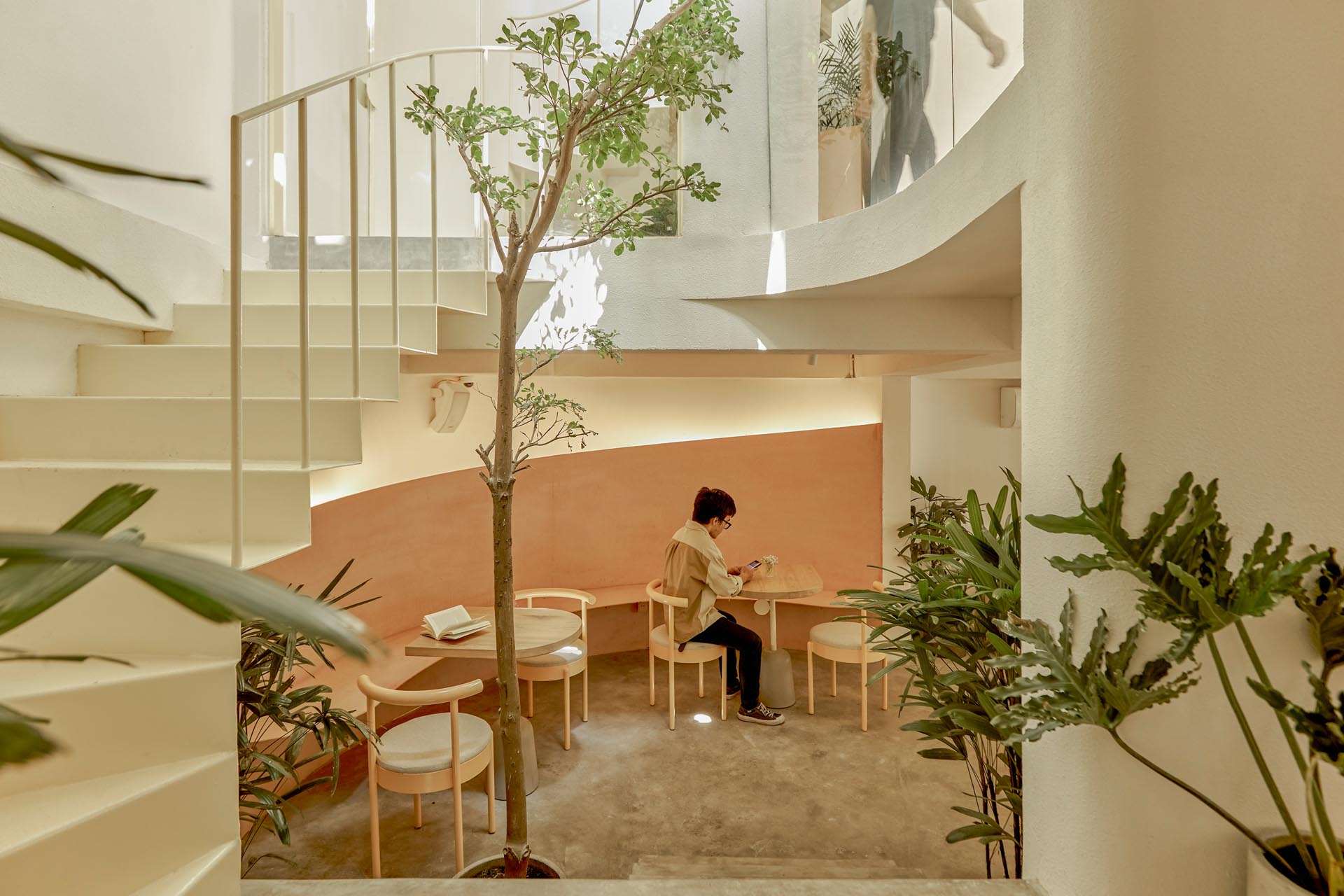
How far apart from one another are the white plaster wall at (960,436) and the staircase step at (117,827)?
488 centimetres

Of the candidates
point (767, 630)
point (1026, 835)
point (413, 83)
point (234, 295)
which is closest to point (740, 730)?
point (767, 630)

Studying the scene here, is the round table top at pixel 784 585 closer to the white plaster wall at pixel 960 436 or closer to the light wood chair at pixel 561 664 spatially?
the light wood chair at pixel 561 664

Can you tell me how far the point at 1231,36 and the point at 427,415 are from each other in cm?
397

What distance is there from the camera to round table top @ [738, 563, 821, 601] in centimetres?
384

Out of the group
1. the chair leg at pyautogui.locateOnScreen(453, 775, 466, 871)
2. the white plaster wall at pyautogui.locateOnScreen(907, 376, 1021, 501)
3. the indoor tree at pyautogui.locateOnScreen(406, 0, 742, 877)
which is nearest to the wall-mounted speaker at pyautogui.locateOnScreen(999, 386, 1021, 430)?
the white plaster wall at pyautogui.locateOnScreen(907, 376, 1021, 501)

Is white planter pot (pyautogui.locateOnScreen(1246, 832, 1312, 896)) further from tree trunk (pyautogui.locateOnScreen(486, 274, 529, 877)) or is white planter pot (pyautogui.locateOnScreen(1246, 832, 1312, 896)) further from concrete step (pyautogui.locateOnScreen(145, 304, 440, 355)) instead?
concrete step (pyautogui.locateOnScreen(145, 304, 440, 355))

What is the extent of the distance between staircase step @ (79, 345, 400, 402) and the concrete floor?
199cm

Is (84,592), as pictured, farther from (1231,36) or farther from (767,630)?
(767,630)

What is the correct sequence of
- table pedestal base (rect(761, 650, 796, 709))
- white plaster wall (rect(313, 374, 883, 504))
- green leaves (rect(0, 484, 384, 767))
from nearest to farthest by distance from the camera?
green leaves (rect(0, 484, 384, 767)) → table pedestal base (rect(761, 650, 796, 709)) → white plaster wall (rect(313, 374, 883, 504))

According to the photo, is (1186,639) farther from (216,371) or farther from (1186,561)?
(216,371)

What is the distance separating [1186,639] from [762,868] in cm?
216

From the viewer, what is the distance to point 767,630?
5.23m

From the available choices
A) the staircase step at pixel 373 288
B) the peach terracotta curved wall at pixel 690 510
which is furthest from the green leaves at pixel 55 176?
the peach terracotta curved wall at pixel 690 510

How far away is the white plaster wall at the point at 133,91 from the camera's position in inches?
78.3
